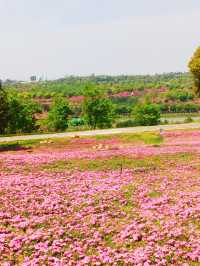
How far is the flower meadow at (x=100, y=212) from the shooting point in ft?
44.5

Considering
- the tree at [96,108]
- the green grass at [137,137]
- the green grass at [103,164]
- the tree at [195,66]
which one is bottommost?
the green grass at [137,137]

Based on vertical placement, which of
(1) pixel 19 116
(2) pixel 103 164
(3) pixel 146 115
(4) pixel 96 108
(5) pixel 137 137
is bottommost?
(5) pixel 137 137

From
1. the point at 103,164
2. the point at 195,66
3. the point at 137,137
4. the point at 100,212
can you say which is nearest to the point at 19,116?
the point at 195,66

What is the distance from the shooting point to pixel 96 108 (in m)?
89.2

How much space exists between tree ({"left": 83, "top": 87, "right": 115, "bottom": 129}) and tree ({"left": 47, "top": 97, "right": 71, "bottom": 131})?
7.91m

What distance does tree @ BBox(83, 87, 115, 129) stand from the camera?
89562mm

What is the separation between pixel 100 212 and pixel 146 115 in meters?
82.6

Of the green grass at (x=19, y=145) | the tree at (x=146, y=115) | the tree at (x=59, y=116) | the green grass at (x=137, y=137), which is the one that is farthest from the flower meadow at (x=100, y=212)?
the tree at (x=146, y=115)

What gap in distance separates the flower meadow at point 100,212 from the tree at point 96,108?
59160mm

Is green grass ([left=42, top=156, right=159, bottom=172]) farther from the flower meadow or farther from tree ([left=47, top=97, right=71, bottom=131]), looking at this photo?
tree ([left=47, top=97, right=71, bottom=131])

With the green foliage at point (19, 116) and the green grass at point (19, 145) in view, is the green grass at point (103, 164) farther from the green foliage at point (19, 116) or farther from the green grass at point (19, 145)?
the green foliage at point (19, 116)

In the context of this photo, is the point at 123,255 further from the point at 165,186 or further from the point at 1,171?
the point at 1,171

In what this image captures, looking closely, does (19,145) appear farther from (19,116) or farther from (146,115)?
(146,115)

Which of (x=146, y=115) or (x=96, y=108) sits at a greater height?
(x=96, y=108)
